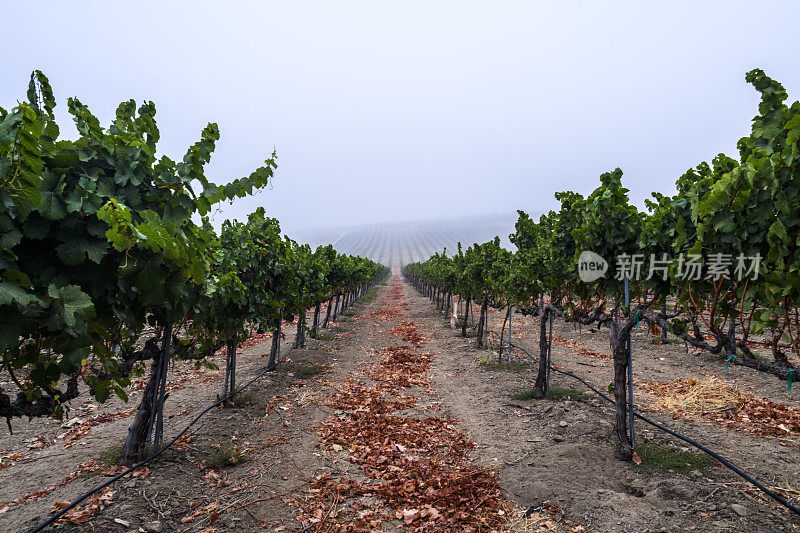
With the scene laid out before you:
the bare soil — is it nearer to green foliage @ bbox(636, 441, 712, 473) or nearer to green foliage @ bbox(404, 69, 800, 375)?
green foliage @ bbox(636, 441, 712, 473)

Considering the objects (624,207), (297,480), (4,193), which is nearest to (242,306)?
(297,480)

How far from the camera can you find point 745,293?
3834 mm

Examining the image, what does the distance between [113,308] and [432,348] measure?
13.4 meters

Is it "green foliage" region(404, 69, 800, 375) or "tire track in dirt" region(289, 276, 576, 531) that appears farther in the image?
"tire track in dirt" region(289, 276, 576, 531)

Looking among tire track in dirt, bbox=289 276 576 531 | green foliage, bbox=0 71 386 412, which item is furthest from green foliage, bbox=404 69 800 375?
green foliage, bbox=0 71 386 412

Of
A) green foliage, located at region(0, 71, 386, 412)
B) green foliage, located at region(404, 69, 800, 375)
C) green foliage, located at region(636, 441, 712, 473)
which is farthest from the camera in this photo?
green foliage, located at region(636, 441, 712, 473)

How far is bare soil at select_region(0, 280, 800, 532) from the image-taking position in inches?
175

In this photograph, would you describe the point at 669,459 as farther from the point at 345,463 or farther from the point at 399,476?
the point at 345,463

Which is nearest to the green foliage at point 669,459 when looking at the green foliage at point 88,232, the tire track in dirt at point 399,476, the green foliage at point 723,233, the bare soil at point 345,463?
the bare soil at point 345,463

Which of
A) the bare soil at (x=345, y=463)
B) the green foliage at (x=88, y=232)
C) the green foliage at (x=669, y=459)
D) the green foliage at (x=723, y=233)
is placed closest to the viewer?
the green foliage at (x=88, y=232)

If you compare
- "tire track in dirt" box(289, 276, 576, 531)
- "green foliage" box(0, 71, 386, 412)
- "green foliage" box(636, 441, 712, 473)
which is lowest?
"tire track in dirt" box(289, 276, 576, 531)

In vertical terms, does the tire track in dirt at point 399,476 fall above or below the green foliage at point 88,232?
below

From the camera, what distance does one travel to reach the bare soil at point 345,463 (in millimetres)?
4453

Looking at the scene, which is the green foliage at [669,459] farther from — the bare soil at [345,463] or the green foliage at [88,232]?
the green foliage at [88,232]
